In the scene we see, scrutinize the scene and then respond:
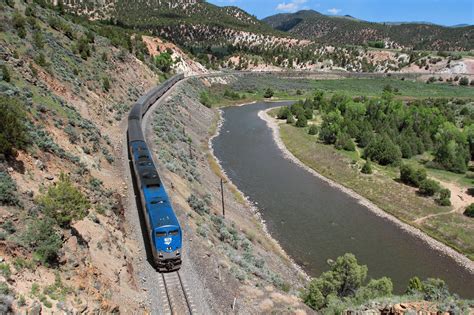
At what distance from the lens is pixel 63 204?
20.1 meters

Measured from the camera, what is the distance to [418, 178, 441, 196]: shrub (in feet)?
156

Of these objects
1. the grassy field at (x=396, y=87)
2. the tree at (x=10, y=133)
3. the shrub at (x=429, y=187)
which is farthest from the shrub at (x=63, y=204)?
the grassy field at (x=396, y=87)

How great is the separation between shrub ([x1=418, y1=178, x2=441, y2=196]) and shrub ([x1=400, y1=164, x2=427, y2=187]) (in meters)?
1.59

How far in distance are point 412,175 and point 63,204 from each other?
45268 mm

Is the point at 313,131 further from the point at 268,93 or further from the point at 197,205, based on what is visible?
the point at 268,93

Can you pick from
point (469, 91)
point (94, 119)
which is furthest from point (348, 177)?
point (469, 91)

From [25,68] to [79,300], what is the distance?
3147 centimetres

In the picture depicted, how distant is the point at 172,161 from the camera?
145ft

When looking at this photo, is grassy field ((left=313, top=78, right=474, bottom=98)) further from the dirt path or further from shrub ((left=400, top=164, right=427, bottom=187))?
the dirt path

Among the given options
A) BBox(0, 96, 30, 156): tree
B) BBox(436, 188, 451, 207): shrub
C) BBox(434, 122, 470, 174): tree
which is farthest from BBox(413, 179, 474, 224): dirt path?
BBox(0, 96, 30, 156): tree

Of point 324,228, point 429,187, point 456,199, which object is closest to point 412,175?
point 429,187

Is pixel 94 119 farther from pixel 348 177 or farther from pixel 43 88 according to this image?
pixel 348 177

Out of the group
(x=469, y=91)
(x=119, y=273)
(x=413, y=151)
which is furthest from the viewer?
(x=469, y=91)

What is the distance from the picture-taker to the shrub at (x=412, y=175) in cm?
5012
